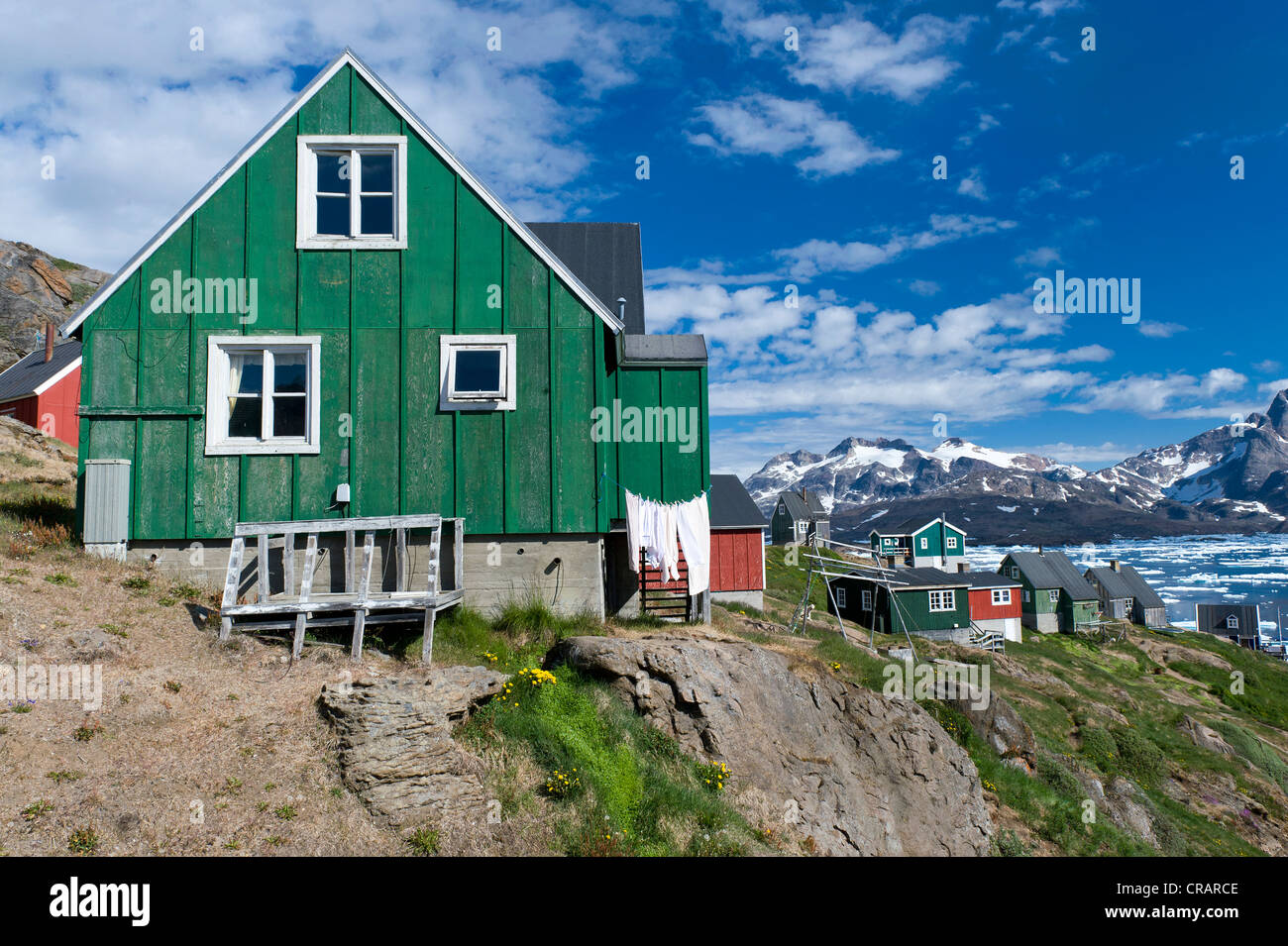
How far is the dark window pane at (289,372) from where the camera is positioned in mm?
14273

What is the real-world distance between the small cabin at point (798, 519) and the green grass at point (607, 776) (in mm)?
78472

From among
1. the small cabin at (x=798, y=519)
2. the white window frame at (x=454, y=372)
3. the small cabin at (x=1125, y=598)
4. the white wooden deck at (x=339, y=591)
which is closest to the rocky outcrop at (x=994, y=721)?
the white wooden deck at (x=339, y=591)

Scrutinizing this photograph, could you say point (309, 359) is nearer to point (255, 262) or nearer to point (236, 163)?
point (255, 262)

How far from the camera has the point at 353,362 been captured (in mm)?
14188

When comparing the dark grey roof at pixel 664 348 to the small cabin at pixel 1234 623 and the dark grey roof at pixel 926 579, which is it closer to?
the dark grey roof at pixel 926 579

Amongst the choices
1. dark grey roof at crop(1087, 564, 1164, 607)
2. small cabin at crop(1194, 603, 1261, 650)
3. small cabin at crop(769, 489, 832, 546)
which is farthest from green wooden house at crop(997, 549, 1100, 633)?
small cabin at crop(1194, 603, 1261, 650)

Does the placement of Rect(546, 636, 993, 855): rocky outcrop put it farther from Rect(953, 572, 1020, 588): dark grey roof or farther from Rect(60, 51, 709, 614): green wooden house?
Rect(953, 572, 1020, 588): dark grey roof

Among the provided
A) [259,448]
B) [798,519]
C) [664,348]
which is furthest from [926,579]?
[259,448]

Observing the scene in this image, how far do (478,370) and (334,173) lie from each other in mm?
5027

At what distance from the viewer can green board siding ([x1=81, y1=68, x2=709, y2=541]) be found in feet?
45.5
